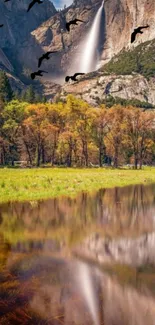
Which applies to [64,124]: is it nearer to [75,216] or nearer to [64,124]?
[64,124]

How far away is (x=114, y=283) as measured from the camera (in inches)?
449

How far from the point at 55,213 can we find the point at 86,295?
14356 mm

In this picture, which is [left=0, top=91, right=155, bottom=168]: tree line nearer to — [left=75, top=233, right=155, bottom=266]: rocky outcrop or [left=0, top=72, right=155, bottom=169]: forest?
[left=0, top=72, right=155, bottom=169]: forest

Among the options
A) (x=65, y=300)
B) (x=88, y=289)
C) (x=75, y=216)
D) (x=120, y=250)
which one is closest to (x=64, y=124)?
(x=75, y=216)

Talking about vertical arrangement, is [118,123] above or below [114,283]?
above

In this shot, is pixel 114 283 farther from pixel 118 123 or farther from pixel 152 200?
pixel 118 123

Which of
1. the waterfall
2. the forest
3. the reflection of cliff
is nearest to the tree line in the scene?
the forest

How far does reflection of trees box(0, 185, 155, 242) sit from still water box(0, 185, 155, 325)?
0.06 metres

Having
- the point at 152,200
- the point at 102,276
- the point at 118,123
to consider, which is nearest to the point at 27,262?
the point at 102,276

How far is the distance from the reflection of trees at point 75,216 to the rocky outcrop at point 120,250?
1.91 metres

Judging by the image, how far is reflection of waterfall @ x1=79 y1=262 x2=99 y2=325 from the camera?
9234 mm

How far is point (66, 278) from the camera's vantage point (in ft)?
38.4

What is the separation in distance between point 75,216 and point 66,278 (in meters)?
11.8

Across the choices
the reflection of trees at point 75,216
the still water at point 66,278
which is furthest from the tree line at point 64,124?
the still water at point 66,278
